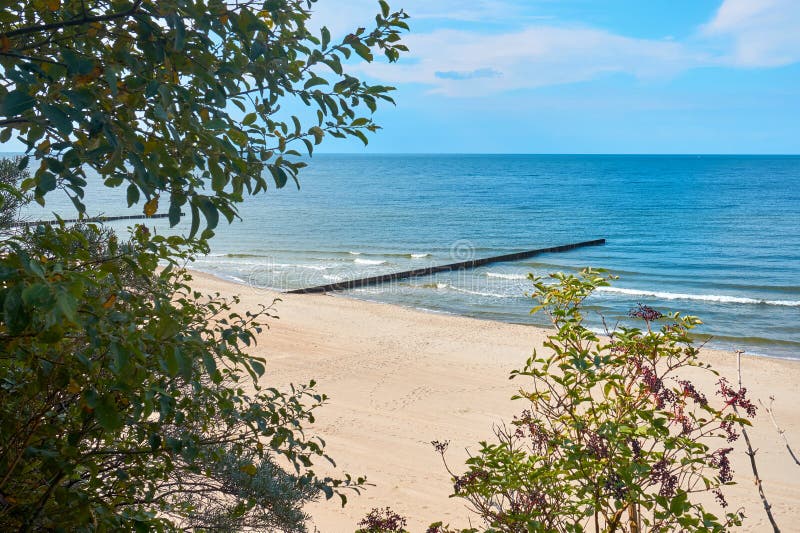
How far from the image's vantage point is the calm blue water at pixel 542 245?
21.9 metres

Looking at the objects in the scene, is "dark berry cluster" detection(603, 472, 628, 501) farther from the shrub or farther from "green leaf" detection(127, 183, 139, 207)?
"green leaf" detection(127, 183, 139, 207)

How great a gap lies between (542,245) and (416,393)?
2497 centimetres

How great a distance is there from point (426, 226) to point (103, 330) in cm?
4280

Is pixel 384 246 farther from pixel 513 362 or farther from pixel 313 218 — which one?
pixel 513 362

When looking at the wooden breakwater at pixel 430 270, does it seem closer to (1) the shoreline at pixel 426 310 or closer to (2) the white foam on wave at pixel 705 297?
(1) the shoreline at pixel 426 310

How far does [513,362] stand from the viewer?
14984 millimetres

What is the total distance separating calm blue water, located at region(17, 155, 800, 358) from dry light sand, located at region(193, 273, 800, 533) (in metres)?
2.73

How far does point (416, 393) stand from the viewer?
12.4 m

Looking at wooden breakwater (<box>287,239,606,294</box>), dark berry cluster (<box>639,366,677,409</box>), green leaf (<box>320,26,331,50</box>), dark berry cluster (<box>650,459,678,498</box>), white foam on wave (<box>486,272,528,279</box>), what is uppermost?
green leaf (<box>320,26,331,50</box>)

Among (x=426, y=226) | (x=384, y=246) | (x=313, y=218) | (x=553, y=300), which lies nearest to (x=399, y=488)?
(x=553, y=300)

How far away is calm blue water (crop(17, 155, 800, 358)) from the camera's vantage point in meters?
21.9

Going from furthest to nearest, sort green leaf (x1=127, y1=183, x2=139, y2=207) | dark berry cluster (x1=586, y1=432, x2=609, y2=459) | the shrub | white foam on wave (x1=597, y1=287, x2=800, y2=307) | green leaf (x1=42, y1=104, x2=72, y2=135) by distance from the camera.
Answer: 1. white foam on wave (x1=597, y1=287, x2=800, y2=307)
2. dark berry cluster (x1=586, y1=432, x2=609, y2=459)
3. the shrub
4. green leaf (x1=127, y1=183, x2=139, y2=207)
5. green leaf (x1=42, y1=104, x2=72, y2=135)

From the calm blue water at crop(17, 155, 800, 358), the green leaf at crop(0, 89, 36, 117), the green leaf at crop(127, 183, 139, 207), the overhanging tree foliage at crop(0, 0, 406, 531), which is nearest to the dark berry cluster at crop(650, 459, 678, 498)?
the overhanging tree foliage at crop(0, 0, 406, 531)

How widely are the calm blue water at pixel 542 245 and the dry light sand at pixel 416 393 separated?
8.97 ft
